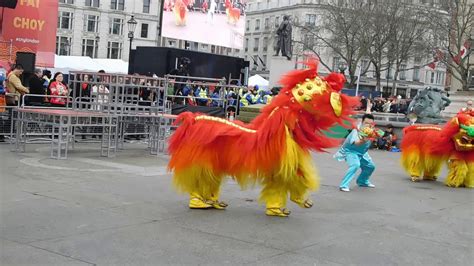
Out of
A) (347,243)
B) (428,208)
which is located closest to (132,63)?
(428,208)

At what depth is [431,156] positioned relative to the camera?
12141 mm

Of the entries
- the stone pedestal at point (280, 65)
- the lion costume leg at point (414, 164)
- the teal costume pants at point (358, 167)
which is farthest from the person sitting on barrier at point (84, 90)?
the stone pedestal at point (280, 65)

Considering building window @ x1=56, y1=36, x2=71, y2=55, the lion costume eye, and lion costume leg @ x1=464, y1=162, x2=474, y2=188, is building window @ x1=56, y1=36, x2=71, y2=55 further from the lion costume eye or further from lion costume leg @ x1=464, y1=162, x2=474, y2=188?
the lion costume eye

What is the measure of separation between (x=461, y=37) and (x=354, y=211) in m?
31.2

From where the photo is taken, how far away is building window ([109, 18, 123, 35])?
256 feet

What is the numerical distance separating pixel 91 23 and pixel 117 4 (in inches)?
170

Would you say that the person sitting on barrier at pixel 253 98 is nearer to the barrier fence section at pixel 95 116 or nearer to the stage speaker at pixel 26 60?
the barrier fence section at pixel 95 116

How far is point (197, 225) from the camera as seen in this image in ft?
22.8

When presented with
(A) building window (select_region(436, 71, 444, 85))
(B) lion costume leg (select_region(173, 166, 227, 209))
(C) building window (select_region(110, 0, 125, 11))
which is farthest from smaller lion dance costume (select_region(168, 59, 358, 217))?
(A) building window (select_region(436, 71, 444, 85))

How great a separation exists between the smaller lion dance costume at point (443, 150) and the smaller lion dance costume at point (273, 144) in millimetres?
4796

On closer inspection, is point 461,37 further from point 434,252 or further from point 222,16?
point 434,252

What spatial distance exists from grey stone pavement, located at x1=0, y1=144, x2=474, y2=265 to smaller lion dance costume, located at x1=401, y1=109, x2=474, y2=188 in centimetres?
107

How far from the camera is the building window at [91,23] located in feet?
250

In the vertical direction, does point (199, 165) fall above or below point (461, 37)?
below
